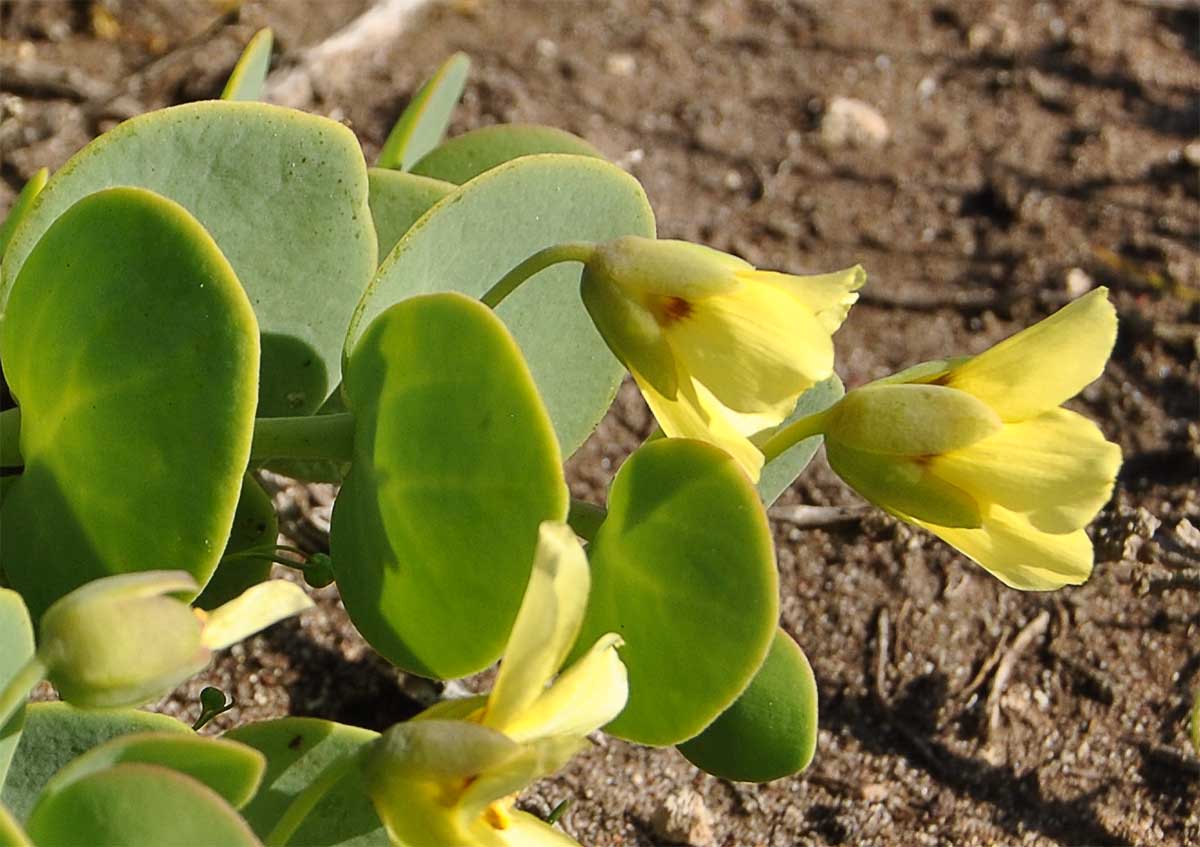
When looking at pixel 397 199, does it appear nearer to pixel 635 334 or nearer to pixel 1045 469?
pixel 635 334

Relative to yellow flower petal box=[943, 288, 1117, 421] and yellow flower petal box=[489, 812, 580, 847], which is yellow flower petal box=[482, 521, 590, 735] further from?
yellow flower petal box=[943, 288, 1117, 421]

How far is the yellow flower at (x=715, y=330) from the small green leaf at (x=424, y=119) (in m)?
0.60

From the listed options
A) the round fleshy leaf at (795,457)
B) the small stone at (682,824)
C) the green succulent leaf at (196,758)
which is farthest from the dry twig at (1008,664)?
the green succulent leaf at (196,758)

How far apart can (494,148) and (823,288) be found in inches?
25.8

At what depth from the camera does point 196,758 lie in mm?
976

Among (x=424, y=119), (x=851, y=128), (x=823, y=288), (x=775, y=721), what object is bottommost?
(x=851, y=128)

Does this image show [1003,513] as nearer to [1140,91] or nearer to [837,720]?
[837,720]

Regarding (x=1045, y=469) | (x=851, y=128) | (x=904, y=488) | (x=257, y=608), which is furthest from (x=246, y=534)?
(x=851, y=128)

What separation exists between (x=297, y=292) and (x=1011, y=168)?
1.77 metres

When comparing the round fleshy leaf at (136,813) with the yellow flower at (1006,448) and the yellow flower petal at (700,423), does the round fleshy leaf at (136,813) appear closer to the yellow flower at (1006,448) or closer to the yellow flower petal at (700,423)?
the yellow flower petal at (700,423)

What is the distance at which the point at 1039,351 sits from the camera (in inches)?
46.3

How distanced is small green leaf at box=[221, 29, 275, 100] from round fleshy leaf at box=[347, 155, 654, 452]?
0.39 meters

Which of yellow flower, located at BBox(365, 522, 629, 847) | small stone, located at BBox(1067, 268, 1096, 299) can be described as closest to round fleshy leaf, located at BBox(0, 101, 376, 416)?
yellow flower, located at BBox(365, 522, 629, 847)

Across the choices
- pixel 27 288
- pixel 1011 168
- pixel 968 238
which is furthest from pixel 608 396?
pixel 1011 168
